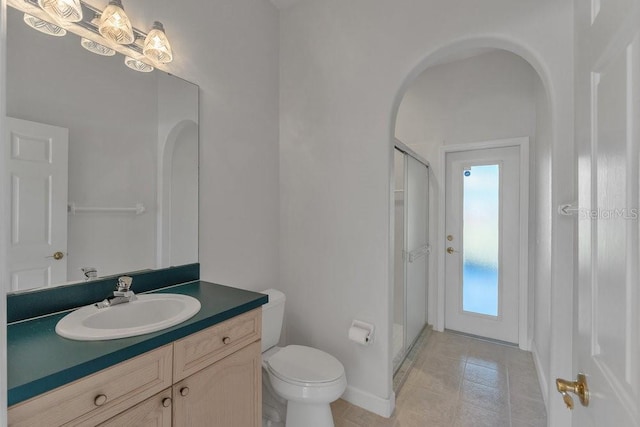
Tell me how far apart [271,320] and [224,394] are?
709 mm

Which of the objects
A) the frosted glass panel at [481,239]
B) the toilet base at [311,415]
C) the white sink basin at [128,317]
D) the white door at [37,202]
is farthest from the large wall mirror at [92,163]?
the frosted glass panel at [481,239]

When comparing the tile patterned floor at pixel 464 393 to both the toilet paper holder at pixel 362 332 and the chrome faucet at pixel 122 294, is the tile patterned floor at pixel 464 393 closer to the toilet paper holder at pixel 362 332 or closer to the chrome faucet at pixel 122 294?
the toilet paper holder at pixel 362 332

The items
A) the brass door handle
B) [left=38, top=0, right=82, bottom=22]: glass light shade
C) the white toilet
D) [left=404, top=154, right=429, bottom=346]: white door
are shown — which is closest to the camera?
the brass door handle

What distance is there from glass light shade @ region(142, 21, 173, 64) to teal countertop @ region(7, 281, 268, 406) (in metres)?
1.26

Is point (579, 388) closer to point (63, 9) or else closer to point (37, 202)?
point (37, 202)

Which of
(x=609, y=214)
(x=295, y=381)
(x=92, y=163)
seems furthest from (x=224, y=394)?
(x=609, y=214)

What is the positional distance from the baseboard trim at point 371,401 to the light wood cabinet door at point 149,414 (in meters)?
1.37

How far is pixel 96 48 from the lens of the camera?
1.34 meters

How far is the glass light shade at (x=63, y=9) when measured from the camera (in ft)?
3.83

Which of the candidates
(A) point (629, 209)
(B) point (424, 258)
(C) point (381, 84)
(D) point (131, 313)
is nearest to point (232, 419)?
(D) point (131, 313)

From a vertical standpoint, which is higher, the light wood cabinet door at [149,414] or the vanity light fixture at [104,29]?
the vanity light fixture at [104,29]

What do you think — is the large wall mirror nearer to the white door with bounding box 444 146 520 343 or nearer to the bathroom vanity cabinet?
the bathroom vanity cabinet

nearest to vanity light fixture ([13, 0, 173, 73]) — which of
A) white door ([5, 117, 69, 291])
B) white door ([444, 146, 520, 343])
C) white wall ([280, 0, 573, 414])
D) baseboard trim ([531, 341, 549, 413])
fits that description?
white door ([5, 117, 69, 291])

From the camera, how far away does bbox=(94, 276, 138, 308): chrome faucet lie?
126cm
